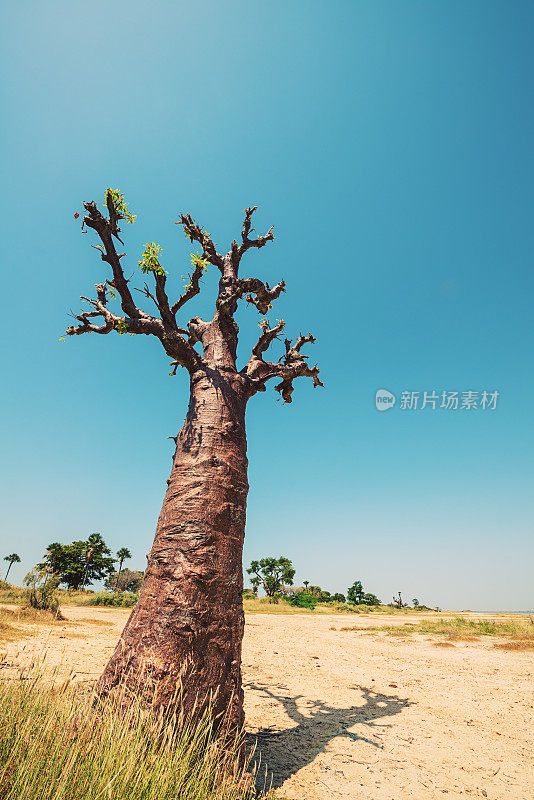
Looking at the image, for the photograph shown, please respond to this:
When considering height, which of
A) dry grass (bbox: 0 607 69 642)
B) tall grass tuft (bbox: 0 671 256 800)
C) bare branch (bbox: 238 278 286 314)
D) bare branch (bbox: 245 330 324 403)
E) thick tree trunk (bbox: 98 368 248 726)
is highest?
bare branch (bbox: 238 278 286 314)

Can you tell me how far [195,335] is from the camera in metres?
5.26

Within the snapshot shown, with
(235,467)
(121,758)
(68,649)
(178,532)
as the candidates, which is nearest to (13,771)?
(121,758)

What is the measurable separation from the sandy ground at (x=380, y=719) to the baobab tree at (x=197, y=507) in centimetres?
90

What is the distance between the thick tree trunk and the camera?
3.21 meters

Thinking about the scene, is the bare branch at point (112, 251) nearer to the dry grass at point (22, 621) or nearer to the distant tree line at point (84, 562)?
the dry grass at point (22, 621)

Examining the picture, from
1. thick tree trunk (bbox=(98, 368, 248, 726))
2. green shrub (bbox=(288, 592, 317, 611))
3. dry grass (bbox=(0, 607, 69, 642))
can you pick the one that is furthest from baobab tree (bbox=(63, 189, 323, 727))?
green shrub (bbox=(288, 592, 317, 611))

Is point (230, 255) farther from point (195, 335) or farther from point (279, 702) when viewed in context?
point (279, 702)

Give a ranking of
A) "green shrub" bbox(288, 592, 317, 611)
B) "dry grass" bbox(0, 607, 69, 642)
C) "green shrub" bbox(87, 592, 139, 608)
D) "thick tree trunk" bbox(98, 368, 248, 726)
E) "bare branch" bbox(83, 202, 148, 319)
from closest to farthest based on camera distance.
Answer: "thick tree trunk" bbox(98, 368, 248, 726), "bare branch" bbox(83, 202, 148, 319), "dry grass" bbox(0, 607, 69, 642), "green shrub" bbox(87, 592, 139, 608), "green shrub" bbox(288, 592, 317, 611)

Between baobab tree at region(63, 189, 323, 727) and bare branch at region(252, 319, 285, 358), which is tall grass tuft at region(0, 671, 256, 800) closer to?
baobab tree at region(63, 189, 323, 727)

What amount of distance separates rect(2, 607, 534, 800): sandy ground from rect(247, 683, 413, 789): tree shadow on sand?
2 centimetres

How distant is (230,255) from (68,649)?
824 cm

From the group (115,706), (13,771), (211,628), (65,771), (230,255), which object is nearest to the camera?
Result: (65,771)

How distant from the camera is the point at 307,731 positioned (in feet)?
16.3

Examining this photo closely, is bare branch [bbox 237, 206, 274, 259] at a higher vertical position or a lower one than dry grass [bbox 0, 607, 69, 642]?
higher
